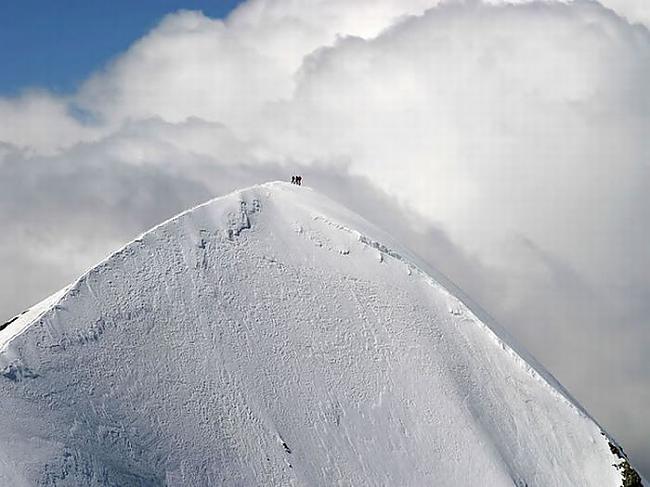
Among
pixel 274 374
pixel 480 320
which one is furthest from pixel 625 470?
pixel 274 374

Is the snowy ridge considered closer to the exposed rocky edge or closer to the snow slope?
the snow slope

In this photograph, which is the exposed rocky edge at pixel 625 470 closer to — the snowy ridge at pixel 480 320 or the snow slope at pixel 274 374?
the snow slope at pixel 274 374

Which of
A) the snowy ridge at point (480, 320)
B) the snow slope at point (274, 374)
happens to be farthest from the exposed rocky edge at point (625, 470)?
the snowy ridge at point (480, 320)

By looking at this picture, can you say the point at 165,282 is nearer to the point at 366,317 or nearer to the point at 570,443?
the point at 366,317

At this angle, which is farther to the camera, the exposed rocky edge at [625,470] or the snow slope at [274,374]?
the exposed rocky edge at [625,470]

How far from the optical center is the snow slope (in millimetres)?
60438

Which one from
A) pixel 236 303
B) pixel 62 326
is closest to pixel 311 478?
pixel 236 303

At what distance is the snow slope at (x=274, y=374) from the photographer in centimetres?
6044

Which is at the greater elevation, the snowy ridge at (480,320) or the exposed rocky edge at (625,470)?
the snowy ridge at (480,320)

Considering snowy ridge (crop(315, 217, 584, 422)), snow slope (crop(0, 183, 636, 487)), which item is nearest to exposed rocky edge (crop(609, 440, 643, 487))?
snow slope (crop(0, 183, 636, 487))

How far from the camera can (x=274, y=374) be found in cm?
6969

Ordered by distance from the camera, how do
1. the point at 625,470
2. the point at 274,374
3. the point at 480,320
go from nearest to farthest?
the point at 274,374 → the point at 625,470 → the point at 480,320

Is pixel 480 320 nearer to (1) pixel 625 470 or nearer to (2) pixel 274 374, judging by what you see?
(1) pixel 625 470

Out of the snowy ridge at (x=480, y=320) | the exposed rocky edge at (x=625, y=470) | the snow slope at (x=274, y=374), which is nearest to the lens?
the snow slope at (x=274, y=374)
